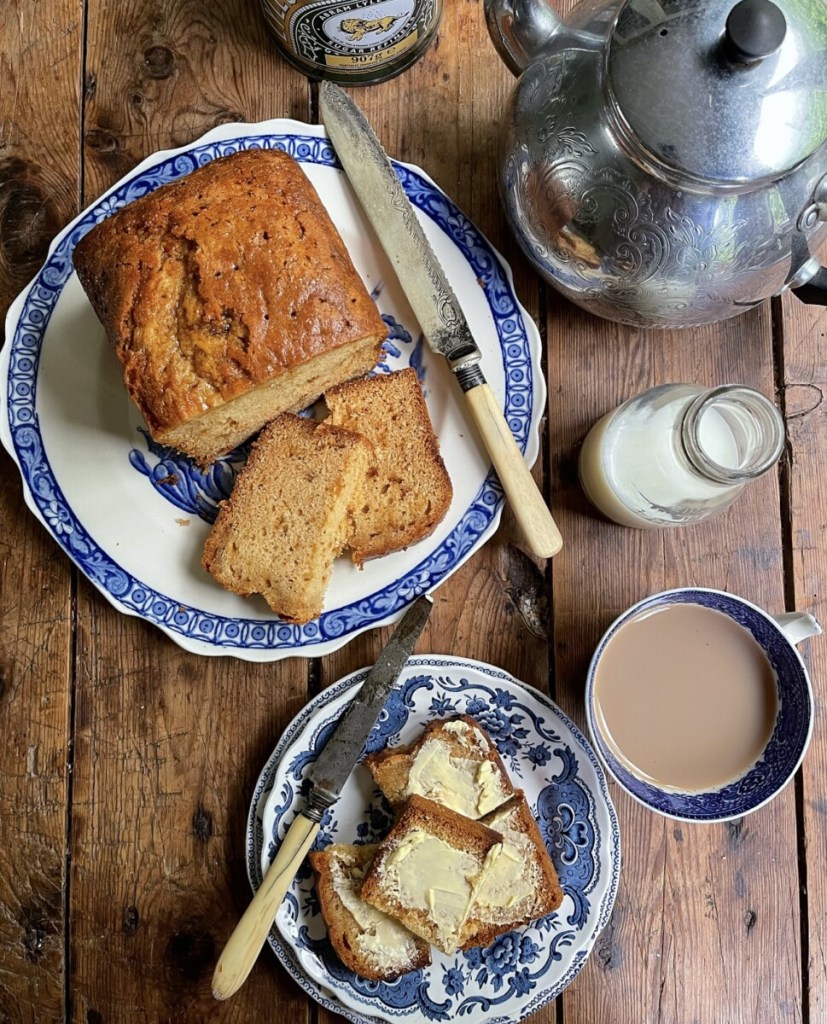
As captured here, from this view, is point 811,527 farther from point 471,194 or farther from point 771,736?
point 471,194

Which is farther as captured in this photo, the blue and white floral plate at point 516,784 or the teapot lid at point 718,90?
the blue and white floral plate at point 516,784

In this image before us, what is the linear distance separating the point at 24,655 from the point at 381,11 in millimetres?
1266

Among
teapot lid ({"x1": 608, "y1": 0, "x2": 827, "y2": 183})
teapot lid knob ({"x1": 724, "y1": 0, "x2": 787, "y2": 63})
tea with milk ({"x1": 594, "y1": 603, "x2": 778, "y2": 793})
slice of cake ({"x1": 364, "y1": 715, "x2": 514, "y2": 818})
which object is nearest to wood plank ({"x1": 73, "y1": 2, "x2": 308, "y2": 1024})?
slice of cake ({"x1": 364, "y1": 715, "x2": 514, "y2": 818})

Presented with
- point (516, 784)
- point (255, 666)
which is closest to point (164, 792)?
point (255, 666)

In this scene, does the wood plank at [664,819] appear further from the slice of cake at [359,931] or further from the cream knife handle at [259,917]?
the cream knife handle at [259,917]

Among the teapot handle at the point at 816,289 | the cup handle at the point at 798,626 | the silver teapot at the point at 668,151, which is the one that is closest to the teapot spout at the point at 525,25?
the silver teapot at the point at 668,151

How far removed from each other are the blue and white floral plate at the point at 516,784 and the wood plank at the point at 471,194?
9 cm

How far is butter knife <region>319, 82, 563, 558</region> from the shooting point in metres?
1.51

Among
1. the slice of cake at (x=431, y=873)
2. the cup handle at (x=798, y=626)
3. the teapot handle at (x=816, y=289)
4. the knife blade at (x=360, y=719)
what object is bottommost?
the slice of cake at (x=431, y=873)

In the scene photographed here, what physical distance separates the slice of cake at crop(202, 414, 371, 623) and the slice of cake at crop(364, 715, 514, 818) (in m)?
0.29

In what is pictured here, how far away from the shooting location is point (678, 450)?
141cm

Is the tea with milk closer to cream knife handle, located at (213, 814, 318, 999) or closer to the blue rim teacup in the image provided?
the blue rim teacup

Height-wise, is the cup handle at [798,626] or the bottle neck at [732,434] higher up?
the bottle neck at [732,434]

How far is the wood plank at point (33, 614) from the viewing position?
1567mm
